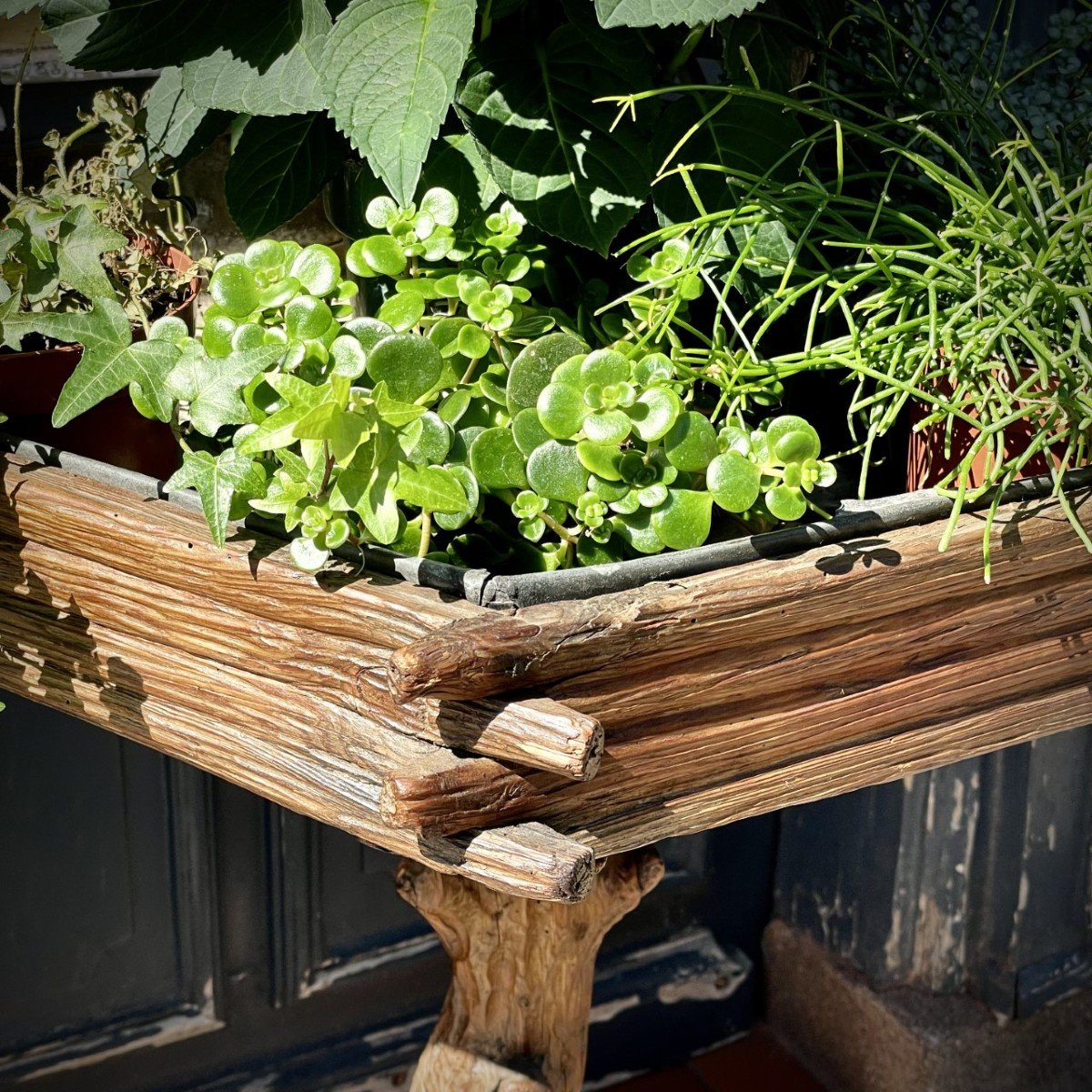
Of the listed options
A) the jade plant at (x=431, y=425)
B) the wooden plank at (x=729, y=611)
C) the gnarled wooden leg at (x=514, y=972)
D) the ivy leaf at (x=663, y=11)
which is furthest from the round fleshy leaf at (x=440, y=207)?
the gnarled wooden leg at (x=514, y=972)

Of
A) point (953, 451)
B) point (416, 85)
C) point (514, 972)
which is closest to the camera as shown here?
point (416, 85)

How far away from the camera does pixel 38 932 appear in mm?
1176

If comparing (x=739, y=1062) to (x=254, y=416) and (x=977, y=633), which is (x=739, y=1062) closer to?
(x=977, y=633)

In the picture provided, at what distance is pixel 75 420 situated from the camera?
2.39 feet

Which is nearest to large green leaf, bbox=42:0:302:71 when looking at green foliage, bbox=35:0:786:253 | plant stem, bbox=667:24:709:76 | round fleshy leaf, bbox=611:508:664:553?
green foliage, bbox=35:0:786:253

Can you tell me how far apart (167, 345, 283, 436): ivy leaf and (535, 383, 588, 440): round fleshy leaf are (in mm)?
120

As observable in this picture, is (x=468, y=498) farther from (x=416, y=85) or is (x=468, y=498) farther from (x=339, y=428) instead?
(x=416, y=85)

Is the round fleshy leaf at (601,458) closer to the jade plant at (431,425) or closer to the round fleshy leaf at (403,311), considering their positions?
the jade plant at (431,425)

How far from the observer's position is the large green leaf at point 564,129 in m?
0.66

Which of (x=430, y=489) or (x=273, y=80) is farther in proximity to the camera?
(x=273, y=80)

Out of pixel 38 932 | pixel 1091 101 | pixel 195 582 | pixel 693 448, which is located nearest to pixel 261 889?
pixel 38 932

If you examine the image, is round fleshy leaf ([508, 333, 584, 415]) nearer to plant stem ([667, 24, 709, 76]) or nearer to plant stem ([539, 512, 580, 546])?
plant stem ([539, 512, 580, 546])

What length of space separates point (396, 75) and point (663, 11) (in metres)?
0.13

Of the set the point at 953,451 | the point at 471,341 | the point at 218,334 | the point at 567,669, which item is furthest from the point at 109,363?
the point at 953,451
